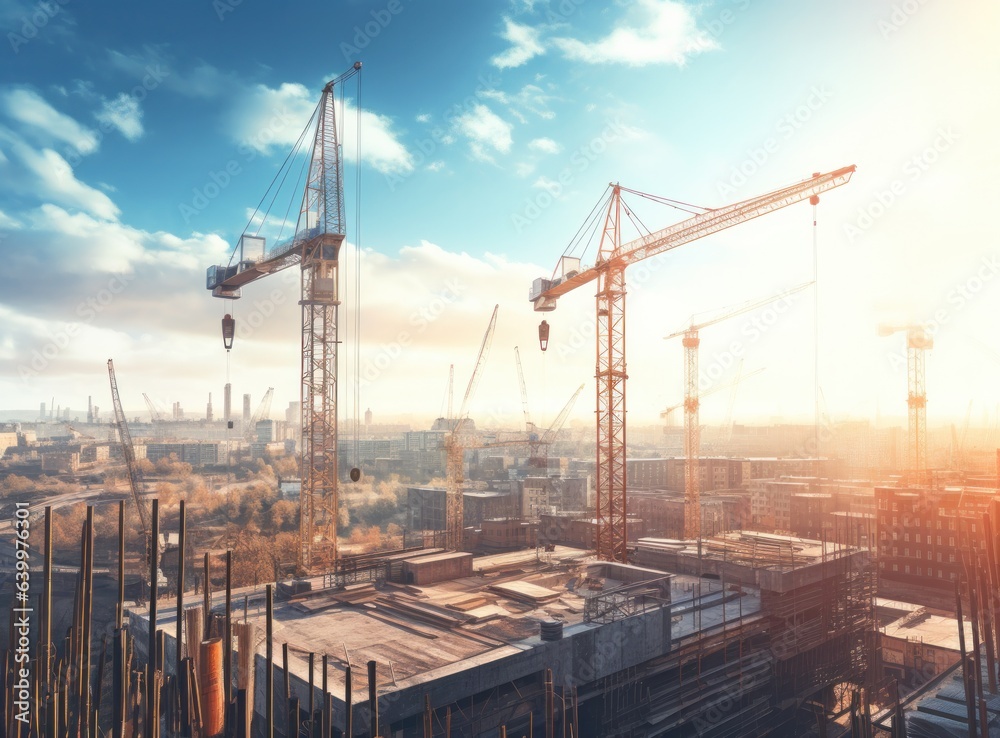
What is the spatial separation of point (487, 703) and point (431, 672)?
1634mm

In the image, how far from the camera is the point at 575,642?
1464 cm

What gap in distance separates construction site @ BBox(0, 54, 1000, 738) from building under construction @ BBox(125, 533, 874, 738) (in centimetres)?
7

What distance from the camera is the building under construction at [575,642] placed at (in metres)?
12.8

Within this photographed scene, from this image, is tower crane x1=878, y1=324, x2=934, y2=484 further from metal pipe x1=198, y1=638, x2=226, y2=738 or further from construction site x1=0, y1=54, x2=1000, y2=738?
metal pipe x1=198, y1=638, x2=226, y2=738

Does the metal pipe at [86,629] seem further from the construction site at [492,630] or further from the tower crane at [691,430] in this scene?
the tower crane at [691,430]

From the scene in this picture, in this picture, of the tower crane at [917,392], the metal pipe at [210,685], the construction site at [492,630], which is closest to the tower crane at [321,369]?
the construction site at [492,630]

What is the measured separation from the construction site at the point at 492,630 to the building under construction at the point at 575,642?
2.7 inches

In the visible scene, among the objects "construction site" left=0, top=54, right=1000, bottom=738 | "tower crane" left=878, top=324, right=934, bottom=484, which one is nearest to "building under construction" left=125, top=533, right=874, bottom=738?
"construction site" left=0, top=54, right=1000, bottom=738

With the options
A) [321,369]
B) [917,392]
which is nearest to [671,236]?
[321,369]

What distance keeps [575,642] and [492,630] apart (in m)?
2.22

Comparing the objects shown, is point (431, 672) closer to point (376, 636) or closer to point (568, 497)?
point (376, 636)

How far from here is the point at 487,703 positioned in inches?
523

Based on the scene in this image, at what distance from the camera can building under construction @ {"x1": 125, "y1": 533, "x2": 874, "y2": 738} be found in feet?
42.1

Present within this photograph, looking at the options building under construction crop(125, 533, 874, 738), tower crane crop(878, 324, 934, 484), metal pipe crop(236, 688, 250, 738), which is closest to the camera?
metal pipe crop(236, 688, 250, 738)
